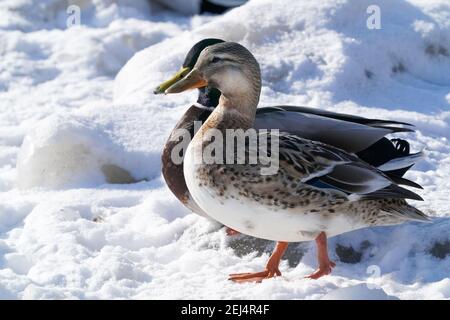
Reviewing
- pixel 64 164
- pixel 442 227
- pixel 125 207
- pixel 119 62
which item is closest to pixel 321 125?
pixel 442 227

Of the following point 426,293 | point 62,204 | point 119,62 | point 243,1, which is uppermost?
point 243,1

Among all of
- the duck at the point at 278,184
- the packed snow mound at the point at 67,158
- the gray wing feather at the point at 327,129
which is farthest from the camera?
the packed snow mound at the point at 67,158

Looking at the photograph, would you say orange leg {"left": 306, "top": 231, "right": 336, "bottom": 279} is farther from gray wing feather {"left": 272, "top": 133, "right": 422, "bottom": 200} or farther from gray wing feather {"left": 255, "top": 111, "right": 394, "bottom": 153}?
gray wing feather {"left": 255, "top": 111, "right": 394, "bottom": 153}

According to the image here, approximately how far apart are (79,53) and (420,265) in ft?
14.2

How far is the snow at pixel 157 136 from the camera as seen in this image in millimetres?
4113

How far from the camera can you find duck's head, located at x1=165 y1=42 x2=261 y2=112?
4137 mm

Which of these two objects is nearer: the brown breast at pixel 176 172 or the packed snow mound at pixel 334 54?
the brown breast at pixel 176 172

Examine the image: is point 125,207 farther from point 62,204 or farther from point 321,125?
point 321,125

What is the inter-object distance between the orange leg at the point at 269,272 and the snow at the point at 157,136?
70 millimetres

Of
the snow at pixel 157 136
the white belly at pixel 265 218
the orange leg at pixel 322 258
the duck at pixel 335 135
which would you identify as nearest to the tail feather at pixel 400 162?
the duck at pixel 335 135

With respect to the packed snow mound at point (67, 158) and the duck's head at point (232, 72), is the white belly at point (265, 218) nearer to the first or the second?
the duck's head at point (232, 72)

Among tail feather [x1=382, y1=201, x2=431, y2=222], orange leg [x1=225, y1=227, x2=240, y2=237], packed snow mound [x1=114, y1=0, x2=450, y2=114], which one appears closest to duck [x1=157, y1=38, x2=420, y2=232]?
orange leg [x1=225, y1=227, x2=240, y2=237]

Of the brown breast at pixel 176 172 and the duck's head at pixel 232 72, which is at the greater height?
the duck's head at pixel 232 72

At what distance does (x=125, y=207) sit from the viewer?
504 centimetres
